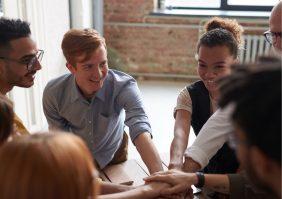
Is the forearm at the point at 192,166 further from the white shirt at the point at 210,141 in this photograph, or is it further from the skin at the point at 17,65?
the skin at the point at 17,65

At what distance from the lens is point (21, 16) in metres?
3.26

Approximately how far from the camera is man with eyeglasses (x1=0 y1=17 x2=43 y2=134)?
187 cm

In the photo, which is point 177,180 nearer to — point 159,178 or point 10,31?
point 159,178

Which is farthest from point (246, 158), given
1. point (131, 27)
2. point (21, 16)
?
point (131, 27)

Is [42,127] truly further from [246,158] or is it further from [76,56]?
[246,158]

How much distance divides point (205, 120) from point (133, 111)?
1.13 ft

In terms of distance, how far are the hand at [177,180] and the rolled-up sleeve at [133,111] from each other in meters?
0.35

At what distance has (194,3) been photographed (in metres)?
5.69

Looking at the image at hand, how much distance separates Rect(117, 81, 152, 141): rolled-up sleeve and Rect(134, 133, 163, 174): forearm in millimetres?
30

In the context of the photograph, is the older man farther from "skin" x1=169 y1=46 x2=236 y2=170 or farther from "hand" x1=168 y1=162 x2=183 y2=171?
"skin" x1=169 y1=46 x2=236 y2=170

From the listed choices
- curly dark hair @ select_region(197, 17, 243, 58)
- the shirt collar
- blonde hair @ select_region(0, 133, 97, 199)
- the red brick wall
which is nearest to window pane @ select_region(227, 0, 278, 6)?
the red brick wall

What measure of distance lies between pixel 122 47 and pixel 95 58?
12.9 feet

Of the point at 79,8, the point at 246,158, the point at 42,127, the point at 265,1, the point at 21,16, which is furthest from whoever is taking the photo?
the point at 265,1

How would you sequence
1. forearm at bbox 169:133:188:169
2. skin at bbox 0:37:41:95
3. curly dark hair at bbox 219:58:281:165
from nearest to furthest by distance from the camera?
1. curly dark hair at bbox 219:58:281:165
2. forearm at bbox 169:133:188:169
3. skin at bbox 0:37:41:95
